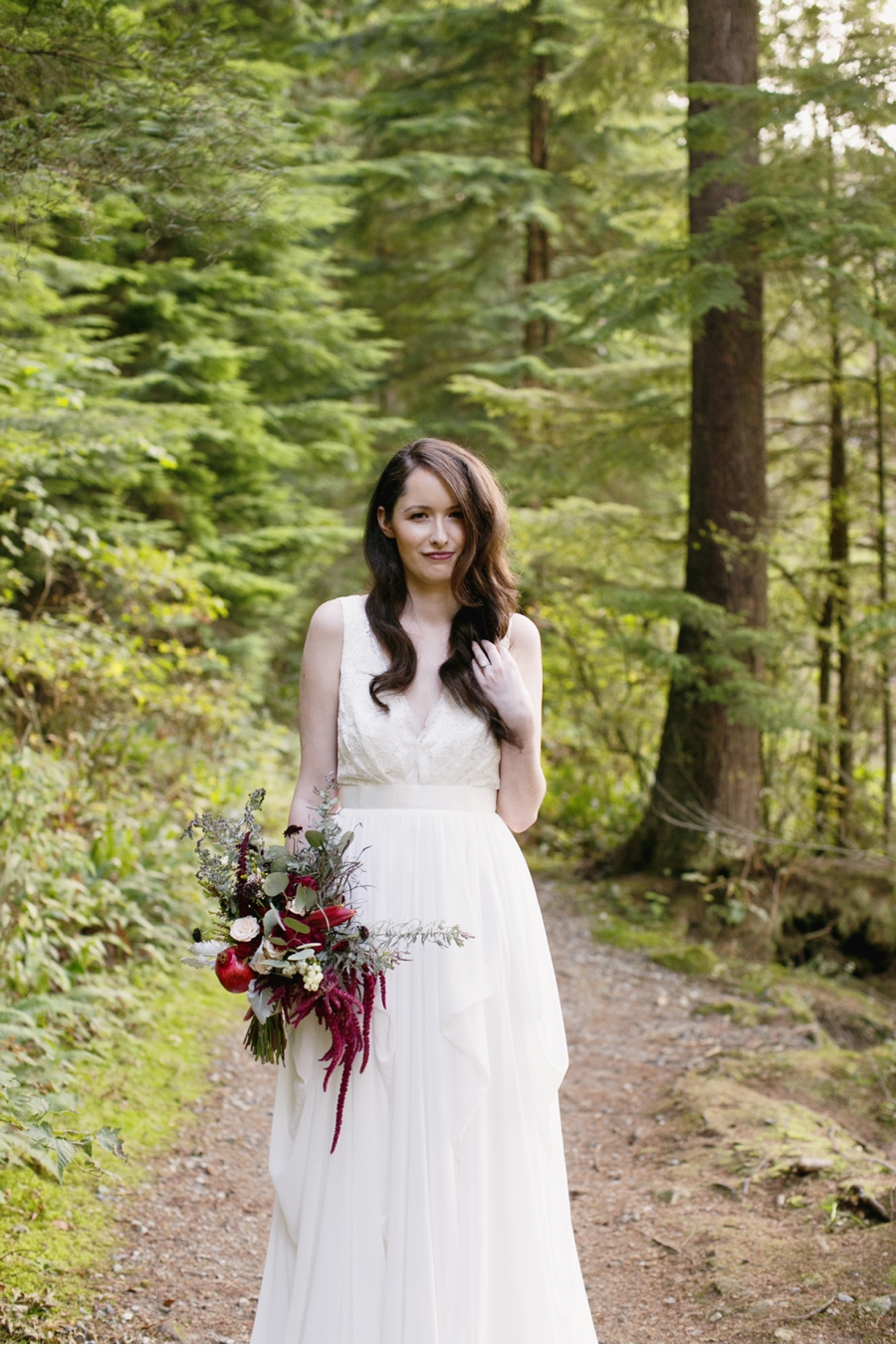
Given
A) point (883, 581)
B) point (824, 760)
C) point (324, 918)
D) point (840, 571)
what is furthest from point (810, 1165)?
point (840, 571)

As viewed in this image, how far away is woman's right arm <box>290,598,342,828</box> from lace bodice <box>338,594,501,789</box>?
5 centimetres

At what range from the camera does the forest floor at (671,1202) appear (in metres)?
3.04

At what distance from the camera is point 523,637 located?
2781 millimetres

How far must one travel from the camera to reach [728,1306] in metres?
3.09

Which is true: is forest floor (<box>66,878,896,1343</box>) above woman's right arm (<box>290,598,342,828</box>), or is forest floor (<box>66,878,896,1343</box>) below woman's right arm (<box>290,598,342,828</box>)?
below

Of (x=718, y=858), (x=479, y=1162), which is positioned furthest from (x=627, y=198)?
(x=479, y=1162)

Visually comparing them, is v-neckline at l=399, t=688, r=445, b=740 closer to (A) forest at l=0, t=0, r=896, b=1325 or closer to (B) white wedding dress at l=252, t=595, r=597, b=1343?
(B) white wedding dress at l=252, t=595, r=597, b=1343

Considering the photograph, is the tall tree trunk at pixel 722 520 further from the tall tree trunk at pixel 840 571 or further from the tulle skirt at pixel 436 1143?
the tulle skirt at pixel 436 1143

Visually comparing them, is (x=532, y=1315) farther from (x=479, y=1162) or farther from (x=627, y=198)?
(x=627, y=198)

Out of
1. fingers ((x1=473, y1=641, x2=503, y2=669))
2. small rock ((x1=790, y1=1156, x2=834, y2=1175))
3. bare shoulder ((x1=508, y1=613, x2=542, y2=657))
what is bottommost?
small rock ((x1=790, y1=1156, x2=834, y2=1175))

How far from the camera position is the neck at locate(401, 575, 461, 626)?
2783 millimetres

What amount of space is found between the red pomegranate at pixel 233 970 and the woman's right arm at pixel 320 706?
1.51 ft

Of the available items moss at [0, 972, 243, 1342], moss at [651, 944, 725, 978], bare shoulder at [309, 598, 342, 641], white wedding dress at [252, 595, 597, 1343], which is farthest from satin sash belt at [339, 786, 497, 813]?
moss at [651, 944, 725, 978]

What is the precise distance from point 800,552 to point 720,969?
12.3ft
